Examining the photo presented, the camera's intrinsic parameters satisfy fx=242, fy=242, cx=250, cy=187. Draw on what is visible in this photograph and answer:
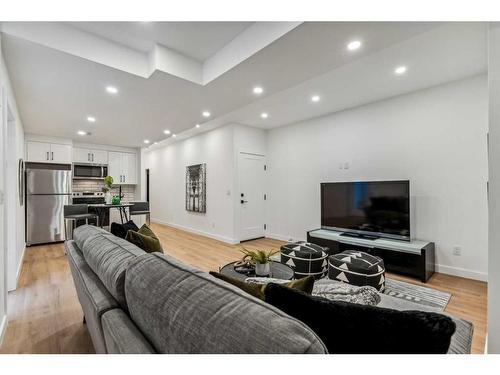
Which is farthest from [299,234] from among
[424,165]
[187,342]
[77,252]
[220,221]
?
[187,342]

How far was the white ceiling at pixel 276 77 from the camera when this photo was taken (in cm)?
208

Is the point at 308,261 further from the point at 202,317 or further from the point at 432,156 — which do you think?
the point at 202,317

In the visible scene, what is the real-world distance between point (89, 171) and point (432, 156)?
7.28 m

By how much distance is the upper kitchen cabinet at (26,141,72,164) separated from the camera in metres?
5.13

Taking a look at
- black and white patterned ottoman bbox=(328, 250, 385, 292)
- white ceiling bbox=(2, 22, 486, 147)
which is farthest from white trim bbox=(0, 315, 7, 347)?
black and white patterned ottoman bbox=(328, 250, 385, 292)

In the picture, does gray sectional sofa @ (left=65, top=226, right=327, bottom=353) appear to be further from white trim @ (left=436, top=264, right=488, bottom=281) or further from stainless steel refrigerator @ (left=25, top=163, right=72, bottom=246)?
stainless steel refrigerator @ (left=25, top=163, right=72, bottom=246)

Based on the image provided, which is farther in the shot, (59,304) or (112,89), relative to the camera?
(112,89)

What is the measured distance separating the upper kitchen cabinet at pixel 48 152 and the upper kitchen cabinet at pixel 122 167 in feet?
3.57

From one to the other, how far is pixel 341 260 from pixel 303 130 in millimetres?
3005

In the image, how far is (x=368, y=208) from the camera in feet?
11.9

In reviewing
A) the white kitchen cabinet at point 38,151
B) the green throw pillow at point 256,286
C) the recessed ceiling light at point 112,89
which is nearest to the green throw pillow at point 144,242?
the green throw pillow at point 256,286

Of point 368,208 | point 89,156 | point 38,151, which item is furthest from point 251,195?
point 38,151

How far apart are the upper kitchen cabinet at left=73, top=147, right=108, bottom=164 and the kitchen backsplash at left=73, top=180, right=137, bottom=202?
59 cm
